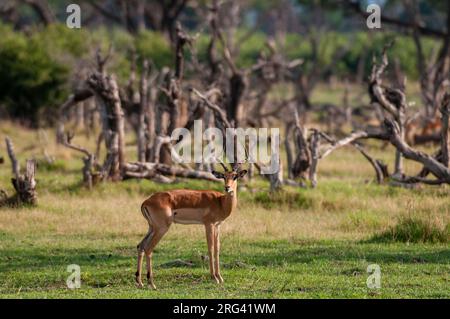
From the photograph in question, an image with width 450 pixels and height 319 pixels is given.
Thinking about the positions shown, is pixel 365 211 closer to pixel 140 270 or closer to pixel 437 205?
pixel 437 205

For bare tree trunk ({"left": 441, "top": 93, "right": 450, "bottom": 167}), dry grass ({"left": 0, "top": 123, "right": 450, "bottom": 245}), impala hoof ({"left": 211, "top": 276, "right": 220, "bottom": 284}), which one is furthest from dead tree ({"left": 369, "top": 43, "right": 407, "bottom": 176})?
impala hoof ({"left": 211, "top": 276, "right": 220, "bottom": 284})

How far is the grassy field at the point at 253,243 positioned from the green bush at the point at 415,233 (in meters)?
0.01

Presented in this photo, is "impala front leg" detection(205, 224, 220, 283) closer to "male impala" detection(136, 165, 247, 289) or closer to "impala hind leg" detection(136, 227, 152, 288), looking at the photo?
"male impala" detection(136, 165, 247, 289)

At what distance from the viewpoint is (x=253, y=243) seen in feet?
40.4

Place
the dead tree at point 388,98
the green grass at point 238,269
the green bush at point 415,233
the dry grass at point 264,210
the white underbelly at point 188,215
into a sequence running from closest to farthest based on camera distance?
1. the green grass at point 238,269
2. the white underbelly at point 188,215
3. the green bush at point 415,233
4. the dry grass at point 264,210
5. the dead tree at point 388,98

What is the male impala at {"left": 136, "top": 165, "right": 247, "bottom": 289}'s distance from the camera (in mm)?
9664

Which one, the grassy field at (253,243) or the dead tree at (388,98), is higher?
the dead tree at (388,98)

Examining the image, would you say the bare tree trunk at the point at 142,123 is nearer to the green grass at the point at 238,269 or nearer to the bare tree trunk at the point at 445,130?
the bare tree trunk at the point at 445,130

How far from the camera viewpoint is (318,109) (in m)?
30.3

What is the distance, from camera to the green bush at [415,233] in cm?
1220

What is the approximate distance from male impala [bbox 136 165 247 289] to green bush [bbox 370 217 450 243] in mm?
3053

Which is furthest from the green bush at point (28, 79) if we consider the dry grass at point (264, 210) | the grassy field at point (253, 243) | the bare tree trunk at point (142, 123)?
the grassy field at point (253, 243)

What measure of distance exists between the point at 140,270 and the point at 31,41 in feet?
65.6
